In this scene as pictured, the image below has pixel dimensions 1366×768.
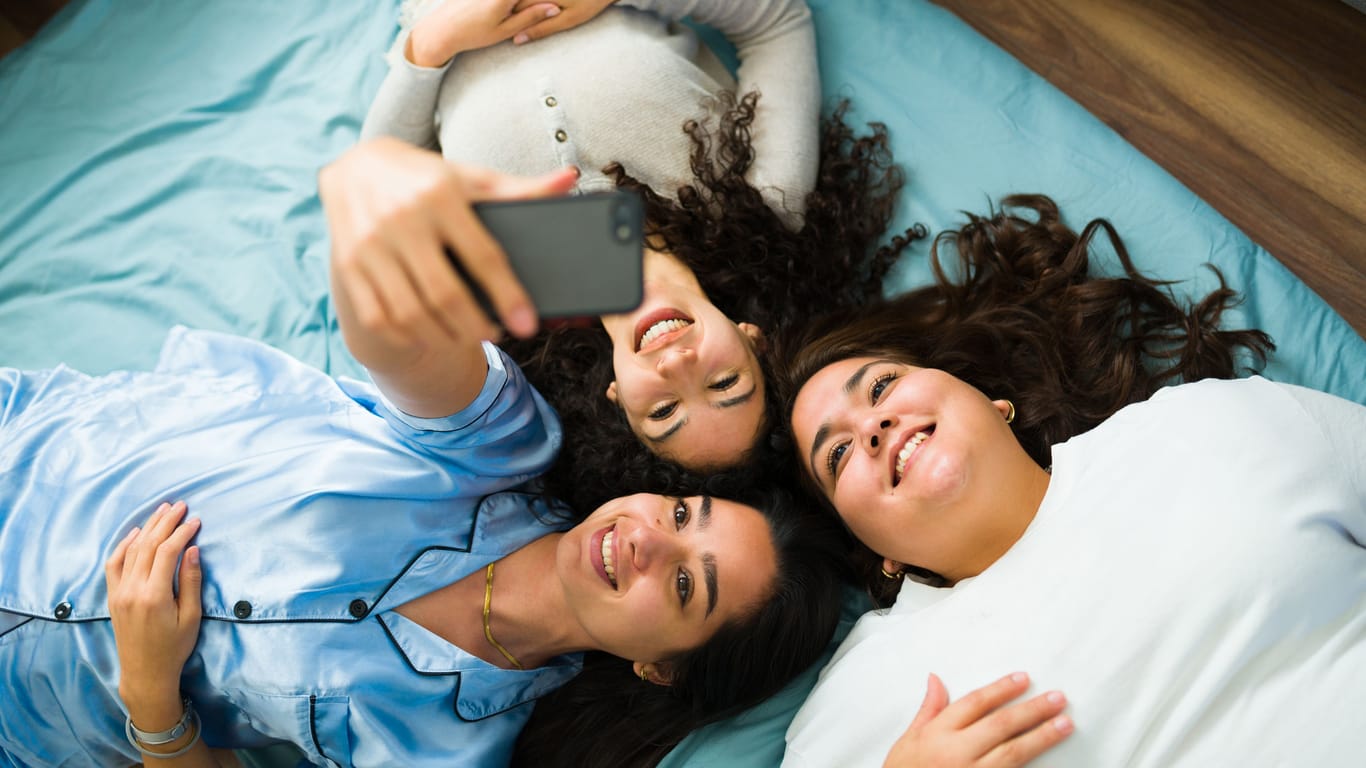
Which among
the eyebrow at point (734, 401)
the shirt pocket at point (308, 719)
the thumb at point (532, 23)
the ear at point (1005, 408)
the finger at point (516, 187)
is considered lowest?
the shirt pocket at point (308, 719)

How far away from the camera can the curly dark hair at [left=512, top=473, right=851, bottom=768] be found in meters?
1.41

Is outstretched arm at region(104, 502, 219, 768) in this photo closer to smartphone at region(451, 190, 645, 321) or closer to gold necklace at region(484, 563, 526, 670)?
gold necklace at region(484, 563, 526, 670)

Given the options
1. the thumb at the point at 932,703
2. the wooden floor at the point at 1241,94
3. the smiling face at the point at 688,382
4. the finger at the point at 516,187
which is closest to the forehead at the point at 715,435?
the smiling face at the point at 688,382

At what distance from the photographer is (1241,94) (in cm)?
195

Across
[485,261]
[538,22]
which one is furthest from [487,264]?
[538,22]

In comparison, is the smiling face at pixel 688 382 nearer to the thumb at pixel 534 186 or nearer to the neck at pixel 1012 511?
the neck at pixel 1012 511

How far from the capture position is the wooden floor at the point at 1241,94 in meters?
1.78

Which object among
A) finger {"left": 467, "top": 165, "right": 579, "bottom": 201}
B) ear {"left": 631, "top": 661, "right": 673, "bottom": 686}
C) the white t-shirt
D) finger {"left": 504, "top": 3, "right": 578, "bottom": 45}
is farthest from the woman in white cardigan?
finger {"left": 467, "top": 165, "right": 579, "bottom": 201}

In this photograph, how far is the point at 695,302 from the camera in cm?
153

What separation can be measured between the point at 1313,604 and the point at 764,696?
0.78 m

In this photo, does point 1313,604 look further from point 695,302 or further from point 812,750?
point 695,302

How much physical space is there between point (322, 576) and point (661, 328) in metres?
0.64

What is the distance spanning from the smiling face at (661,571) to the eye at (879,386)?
266mm

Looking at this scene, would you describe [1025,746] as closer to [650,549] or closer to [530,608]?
[650,549]
